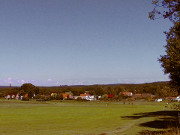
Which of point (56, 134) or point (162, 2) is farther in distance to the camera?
point (56, 134)

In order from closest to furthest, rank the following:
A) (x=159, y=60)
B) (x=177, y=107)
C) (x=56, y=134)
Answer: (x=177, y=107)
(x=56, y=134)
(x=159, y=60)

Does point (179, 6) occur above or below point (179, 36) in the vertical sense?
above

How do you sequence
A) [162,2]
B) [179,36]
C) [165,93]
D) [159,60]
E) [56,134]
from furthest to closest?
1. [159,60]
2. [56,134]
3. [165,93]
4. [179,36]
5. [162,2]

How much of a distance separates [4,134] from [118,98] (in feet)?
488

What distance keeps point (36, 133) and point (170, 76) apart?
21505 millimetres

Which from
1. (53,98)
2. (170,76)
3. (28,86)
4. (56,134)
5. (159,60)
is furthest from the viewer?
(28,86)

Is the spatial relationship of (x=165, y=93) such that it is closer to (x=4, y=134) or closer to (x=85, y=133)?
(x=85, y=133)

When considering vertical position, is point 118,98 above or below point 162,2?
below

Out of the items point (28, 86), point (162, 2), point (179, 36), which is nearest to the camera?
point (162, 2)

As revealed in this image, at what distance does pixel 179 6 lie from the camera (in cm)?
1352

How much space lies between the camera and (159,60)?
1236 inches

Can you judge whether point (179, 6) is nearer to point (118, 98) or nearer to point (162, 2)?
point (162, 2)

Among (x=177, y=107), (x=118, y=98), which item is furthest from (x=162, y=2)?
(x=118, y=98)

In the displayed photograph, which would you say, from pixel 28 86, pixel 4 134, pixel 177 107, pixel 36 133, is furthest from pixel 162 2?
pixel 28 86
